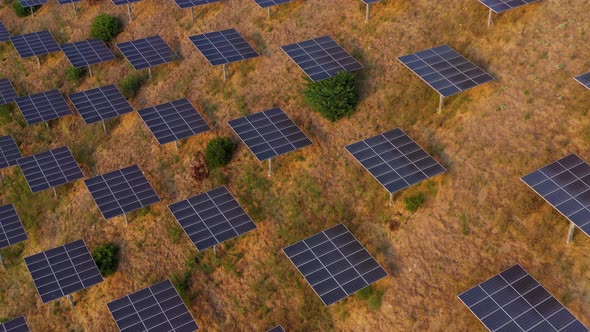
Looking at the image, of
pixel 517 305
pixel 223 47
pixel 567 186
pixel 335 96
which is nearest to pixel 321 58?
pixel 335 96

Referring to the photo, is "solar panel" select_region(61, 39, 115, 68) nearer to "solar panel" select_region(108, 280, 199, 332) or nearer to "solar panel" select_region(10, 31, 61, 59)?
"solar panel" select_region(10, 31, 61, 59)

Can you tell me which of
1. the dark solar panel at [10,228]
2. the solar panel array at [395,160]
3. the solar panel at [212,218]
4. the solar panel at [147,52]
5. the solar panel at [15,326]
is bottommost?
the solar panel at [15,326]

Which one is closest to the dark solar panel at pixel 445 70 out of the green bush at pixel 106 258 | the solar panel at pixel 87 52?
the green bush at pixel 106 258

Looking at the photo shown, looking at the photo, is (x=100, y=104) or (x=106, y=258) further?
(x=100, y=104)

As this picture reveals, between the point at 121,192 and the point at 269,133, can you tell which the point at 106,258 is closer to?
the point at 121,192

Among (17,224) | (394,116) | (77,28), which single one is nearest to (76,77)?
(77,28)

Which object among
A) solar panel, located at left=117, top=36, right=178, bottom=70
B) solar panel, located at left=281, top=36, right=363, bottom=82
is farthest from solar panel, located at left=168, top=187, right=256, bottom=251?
solar panel, located at left=117, top=36, right=178, bottom=70

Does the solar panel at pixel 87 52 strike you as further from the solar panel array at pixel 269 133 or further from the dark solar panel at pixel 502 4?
the dark solar panel at pixel 502 4
